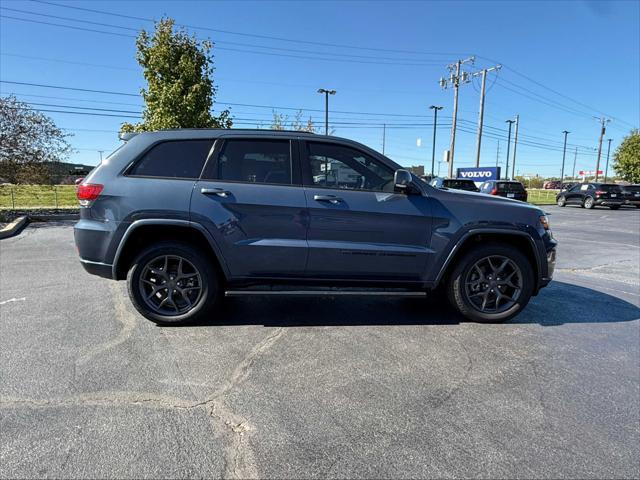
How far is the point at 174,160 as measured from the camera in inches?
158

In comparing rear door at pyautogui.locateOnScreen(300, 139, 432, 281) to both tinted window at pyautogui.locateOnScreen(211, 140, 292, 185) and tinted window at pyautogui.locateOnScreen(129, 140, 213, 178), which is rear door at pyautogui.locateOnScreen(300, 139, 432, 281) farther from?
tinted window at pyautogui.locateOnScreen(129, 140, 213, 178)

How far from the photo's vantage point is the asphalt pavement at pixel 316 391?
2.22 meters

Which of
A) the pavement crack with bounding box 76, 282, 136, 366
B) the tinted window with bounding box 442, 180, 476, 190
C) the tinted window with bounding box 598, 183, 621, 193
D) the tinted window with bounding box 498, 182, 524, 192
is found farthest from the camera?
the tinted window with bounding box 598, 183, 621, 193

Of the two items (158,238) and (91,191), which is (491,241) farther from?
(91,191)

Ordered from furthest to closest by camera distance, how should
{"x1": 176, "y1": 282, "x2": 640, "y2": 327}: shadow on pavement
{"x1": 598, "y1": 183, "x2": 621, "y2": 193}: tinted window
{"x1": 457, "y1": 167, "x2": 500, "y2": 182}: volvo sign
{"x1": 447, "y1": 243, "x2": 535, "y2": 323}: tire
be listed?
{"x1": 457, "y1": 167, "x2": 500, "y2": 182}: volvo sign, {"x1": 598, "y1": 183, "x2": 621, "y2": 193}: tinted window, {"x1": 176, "y1": 282, "x2": 640, "y2": 327}: shadow on pavement, {"x1": 447, "y1": 243, "x2": 535, "y2": 323}: tire

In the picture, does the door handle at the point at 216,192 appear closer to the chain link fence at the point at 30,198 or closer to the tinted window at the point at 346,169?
the tinted window at the point at 346,169

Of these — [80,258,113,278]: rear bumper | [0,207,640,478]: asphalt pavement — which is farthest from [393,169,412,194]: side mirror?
[80,258,113,278]: rear bumper

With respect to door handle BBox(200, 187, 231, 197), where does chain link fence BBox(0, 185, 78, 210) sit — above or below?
below

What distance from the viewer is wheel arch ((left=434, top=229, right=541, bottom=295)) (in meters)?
4.09

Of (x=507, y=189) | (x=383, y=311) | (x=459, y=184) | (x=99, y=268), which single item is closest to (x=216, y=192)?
(x=99, y=268)

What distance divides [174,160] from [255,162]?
0.78m

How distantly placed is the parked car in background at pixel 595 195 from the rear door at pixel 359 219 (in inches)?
1083

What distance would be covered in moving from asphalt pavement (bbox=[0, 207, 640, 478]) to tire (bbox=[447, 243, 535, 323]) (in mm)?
138

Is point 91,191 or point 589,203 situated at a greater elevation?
point 91,191
